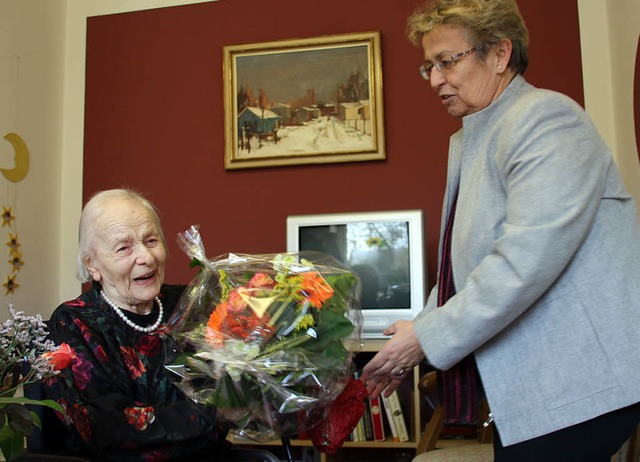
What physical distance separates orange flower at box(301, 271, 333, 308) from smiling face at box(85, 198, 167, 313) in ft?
2.30

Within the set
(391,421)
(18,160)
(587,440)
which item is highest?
(18,160)

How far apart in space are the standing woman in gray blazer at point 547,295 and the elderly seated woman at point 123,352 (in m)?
0.50

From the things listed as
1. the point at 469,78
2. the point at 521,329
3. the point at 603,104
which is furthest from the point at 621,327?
the point at 603,104

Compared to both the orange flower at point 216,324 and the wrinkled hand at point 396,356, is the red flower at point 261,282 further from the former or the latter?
the wrinkled hand at point 396,356

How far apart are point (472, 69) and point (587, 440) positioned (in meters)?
0.81

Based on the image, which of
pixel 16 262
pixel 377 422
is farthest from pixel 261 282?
pixel 16 262

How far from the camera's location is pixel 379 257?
3.31m

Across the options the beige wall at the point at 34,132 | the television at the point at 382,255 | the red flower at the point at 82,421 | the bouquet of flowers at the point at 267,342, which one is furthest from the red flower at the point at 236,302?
the beige wall at the point at 34,132

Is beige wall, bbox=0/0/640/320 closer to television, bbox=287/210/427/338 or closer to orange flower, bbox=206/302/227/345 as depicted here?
television, bbox=287/210/427/338

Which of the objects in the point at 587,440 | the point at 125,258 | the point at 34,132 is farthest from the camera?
the point at 34,132

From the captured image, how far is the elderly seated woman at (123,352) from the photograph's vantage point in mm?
1393

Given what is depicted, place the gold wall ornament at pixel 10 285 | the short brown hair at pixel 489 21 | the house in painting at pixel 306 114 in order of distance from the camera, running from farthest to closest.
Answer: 1. the house in painting at pixel 306 114
2. the gold wall ornament at pixel 10 285
3. the short brown hair at pixel 489 21

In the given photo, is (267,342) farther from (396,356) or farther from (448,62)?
(448,62)

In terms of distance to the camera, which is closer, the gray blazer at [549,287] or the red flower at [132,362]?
the gray blazer at [549,287]
